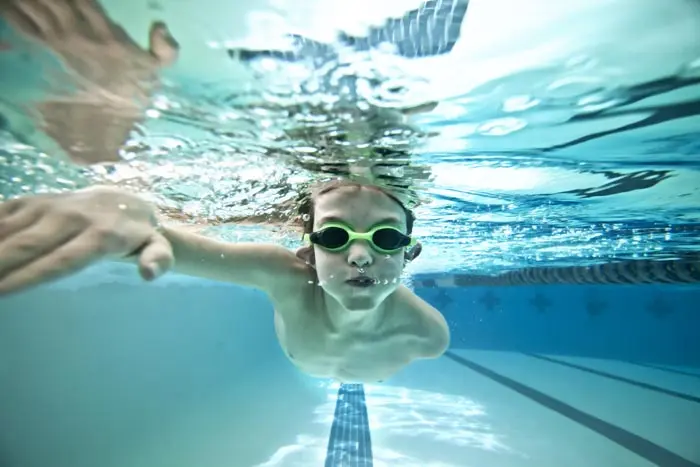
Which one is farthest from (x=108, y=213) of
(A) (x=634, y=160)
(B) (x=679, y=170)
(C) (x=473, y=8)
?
(B) (x=679, y=170)

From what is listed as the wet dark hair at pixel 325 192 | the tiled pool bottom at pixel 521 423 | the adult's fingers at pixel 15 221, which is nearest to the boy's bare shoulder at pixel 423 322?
the wet dark hair at pixel 325 192

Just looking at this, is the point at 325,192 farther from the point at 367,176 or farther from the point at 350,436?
the point at 350,436

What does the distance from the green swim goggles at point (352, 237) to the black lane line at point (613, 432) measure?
6598 millimetres

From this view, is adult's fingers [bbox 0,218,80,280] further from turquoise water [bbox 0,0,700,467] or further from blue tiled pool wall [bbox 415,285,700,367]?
blue tiled pool wall [bbox 415,285,700,367]

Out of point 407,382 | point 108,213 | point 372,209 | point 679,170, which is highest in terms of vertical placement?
point 679,170

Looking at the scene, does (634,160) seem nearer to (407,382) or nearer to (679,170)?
(679,170)

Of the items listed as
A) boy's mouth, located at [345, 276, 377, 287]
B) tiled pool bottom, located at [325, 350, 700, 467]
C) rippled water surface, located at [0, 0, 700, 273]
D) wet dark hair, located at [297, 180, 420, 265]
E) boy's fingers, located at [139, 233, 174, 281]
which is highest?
rippled water surface, located at [0, 0, 700, 273]

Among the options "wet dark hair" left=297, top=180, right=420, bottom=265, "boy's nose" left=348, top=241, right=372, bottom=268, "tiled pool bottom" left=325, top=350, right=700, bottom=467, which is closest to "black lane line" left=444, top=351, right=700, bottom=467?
"tiled pool bottom" left=325, top=350, right=700, bottom=467

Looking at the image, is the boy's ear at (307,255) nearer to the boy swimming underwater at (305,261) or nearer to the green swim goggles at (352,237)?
the boy swimming underwater at (305,261)

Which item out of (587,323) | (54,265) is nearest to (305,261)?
(54,265)

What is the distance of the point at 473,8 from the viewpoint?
2.43 metres

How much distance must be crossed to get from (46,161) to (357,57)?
4.55 meters

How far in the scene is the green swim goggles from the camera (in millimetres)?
4102

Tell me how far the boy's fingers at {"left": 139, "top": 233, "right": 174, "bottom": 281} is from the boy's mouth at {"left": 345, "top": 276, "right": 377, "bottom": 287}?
2.25m
